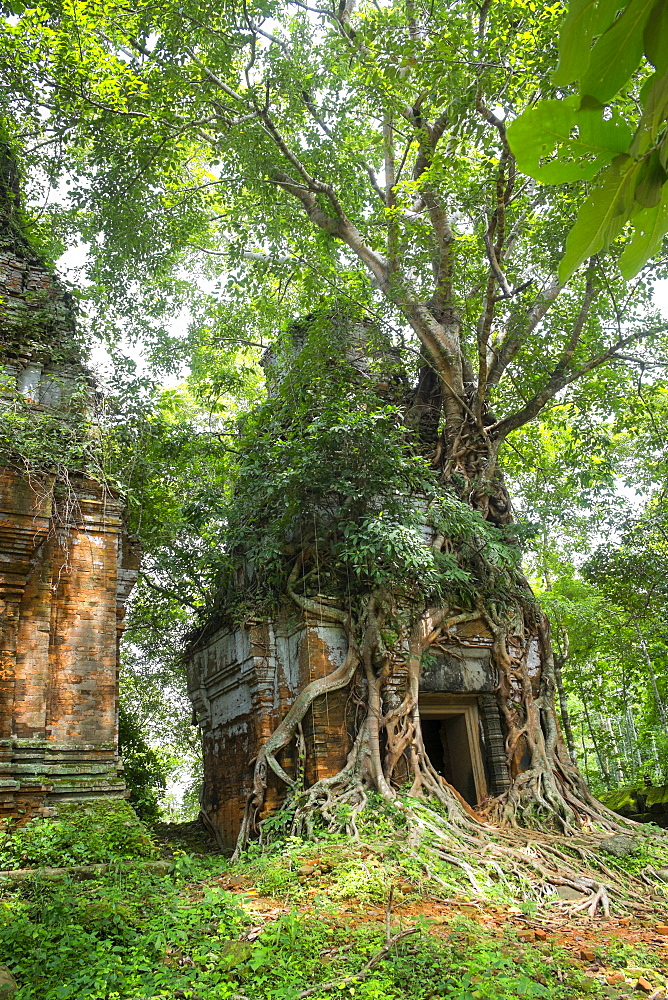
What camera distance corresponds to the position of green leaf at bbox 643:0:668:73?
76cm

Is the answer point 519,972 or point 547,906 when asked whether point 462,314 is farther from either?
point 519,972

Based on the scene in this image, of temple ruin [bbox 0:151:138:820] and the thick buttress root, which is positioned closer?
temple ruin [bbox 0:151:138:820]

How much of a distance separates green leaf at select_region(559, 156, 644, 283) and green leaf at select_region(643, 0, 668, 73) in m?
0.11

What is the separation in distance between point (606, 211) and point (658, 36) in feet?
0.60

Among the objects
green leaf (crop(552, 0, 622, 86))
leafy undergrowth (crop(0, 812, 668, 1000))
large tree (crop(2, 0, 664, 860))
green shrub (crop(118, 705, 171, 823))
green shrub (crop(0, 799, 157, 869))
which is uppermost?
large tree (crop(2, 0, 664, 860))

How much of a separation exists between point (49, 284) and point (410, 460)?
14.0 ft

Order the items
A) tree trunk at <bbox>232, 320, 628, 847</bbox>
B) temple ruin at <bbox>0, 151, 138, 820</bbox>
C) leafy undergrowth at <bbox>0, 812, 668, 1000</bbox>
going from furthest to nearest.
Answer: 1. tree trunk at <bbox>232, 320, 628, 847</bbox>
2. temple ruin at <bbox>0, 151, 138, 820</bbox>
3. leafy undergrowth at <bbox>0, 812, 668, 1000</bbox>

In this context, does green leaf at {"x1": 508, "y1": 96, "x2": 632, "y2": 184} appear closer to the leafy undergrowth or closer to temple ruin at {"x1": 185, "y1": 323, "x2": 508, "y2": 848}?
the leafy undergrowth

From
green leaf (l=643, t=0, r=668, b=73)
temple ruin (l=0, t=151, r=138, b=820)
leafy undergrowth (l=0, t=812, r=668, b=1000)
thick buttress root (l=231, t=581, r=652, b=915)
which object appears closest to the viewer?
green leaf (l=643, t=0, r=668, b=73)

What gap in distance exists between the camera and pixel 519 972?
3697 millimetres

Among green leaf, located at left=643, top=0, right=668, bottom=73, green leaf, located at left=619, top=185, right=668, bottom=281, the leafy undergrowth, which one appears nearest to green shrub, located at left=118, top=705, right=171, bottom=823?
the leafy undergrowth

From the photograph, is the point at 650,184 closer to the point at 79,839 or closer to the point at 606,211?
the point at 606,211

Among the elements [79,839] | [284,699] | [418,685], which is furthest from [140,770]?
[79,839]

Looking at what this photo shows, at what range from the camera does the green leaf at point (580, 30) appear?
2.69 feet
